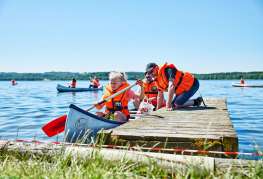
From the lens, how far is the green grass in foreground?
2721mm

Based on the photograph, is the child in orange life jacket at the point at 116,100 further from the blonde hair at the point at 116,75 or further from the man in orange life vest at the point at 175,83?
the man in orange life vest at the point at 175,83

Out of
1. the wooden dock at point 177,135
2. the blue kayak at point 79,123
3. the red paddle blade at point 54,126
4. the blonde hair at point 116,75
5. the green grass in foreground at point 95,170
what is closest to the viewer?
the green grass in foreground at point 95,170

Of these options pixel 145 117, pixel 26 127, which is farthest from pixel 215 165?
pixel 26 127

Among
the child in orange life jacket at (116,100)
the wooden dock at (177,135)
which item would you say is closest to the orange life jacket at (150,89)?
→ the child in orange life jacket at (116,100)

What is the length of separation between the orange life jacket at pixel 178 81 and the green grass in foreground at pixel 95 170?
453 centimetres

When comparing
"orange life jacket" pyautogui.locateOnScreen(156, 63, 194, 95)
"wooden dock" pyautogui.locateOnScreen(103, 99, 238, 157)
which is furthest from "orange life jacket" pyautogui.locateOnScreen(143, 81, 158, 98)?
"wooden dock" pyautogui.locateOnScreen(103, 99, 238, 157)

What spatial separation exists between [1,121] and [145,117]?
305 inches

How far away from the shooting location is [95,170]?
2.86m

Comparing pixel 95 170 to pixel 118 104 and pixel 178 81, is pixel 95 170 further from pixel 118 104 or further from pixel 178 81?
pixel 178 81

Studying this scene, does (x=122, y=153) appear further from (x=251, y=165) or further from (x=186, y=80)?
(x=186, y=80)

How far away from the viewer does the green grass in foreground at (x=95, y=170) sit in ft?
Answer: 8.93

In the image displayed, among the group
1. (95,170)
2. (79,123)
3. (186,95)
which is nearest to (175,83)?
(186,95)

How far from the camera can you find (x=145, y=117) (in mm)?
6441

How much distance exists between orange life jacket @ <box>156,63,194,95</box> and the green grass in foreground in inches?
178
